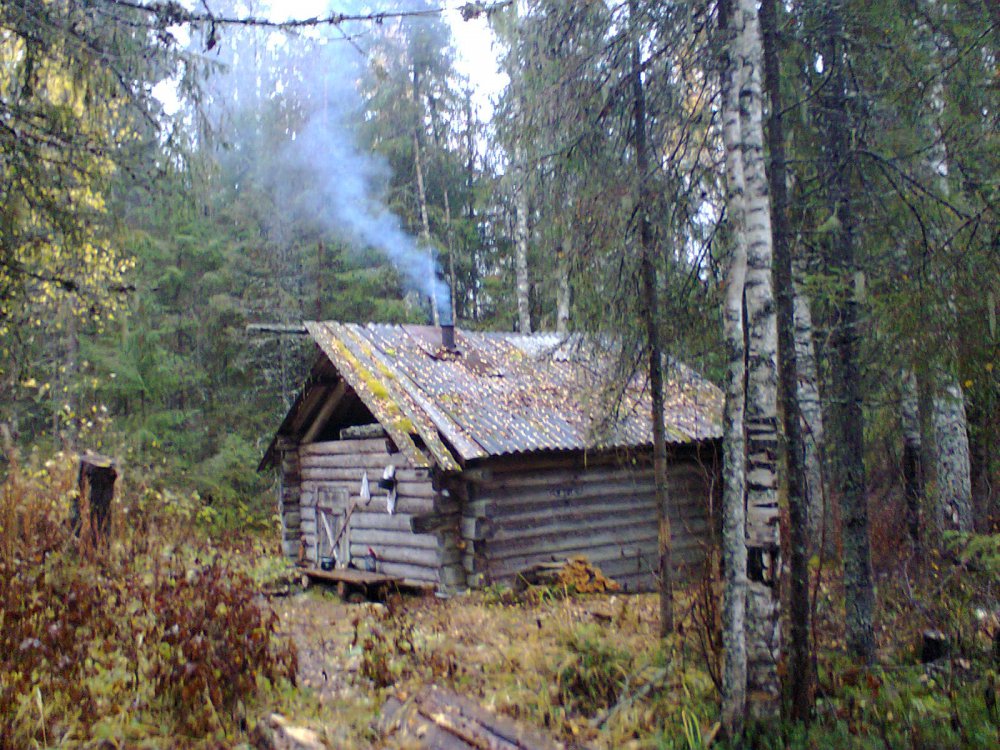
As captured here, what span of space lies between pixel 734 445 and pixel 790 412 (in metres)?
0.51

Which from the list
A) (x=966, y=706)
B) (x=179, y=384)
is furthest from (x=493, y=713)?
(x=179, y=384)

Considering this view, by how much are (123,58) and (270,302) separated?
1719cm

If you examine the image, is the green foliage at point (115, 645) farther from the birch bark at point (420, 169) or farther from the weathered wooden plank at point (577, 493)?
the birch bark at point (420, 169)

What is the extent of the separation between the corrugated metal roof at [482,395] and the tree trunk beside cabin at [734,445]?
459 centimetres

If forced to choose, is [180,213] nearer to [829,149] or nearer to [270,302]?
[829,149]

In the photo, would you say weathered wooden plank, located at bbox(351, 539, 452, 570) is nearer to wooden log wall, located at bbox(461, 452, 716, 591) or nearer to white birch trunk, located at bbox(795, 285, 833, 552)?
wooden log wall, located at bbox(461, 452, 716, 591)

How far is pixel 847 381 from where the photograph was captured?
718cm

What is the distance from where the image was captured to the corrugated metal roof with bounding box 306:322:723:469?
11.9 meters

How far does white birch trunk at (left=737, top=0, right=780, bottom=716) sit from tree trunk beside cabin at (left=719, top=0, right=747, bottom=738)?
0.30ft

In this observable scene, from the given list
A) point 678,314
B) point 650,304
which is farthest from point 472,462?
point 678,314

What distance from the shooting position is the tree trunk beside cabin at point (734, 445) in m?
5.71

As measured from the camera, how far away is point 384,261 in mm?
24641

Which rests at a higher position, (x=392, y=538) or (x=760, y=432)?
(x=760, y=432)

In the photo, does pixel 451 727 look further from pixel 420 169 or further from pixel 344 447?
pixel 420 169
